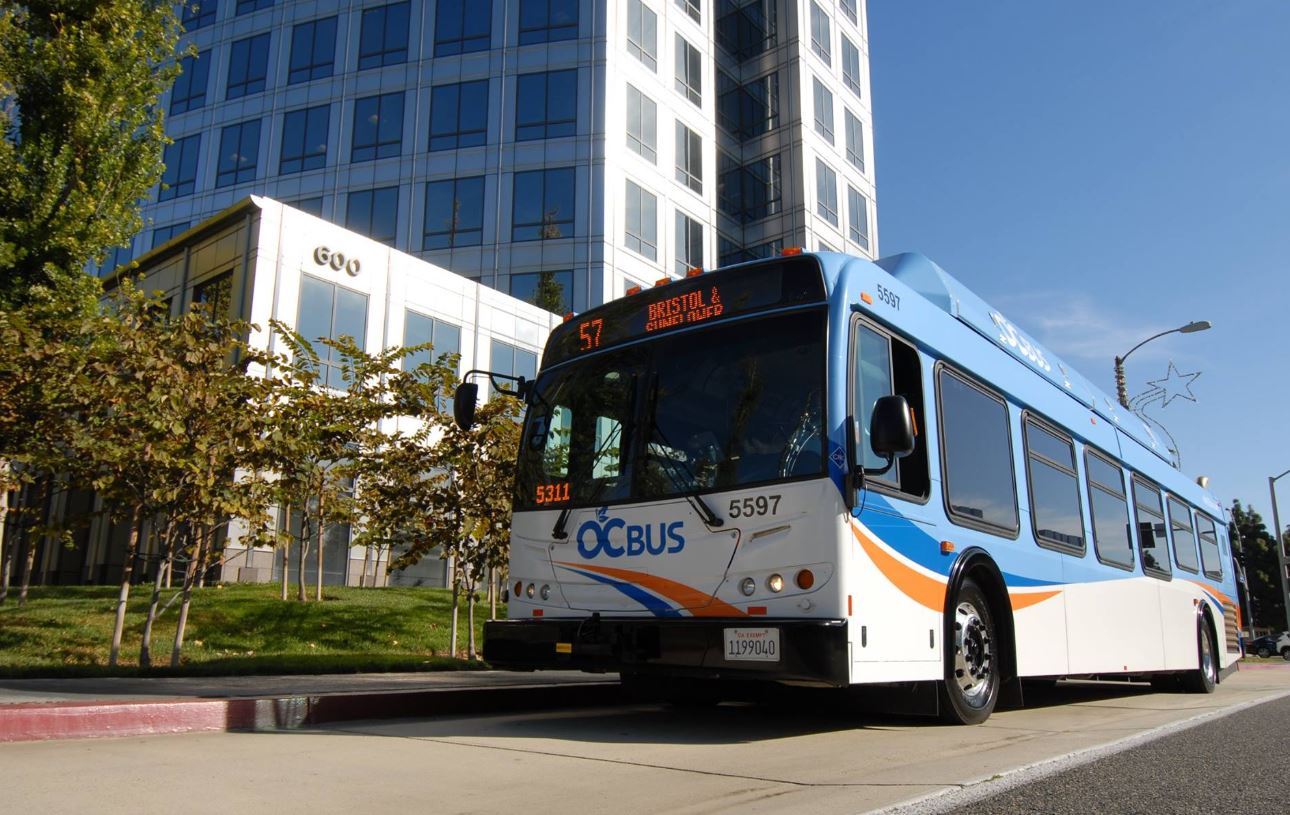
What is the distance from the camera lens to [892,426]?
19.1ft

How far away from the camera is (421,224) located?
36094 millimetres

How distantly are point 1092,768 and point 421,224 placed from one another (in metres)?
33.9

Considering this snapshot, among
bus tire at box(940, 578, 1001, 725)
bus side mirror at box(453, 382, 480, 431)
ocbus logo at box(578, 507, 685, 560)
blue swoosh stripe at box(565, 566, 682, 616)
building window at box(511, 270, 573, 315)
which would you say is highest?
building window at box(511, 270, 573, 315)

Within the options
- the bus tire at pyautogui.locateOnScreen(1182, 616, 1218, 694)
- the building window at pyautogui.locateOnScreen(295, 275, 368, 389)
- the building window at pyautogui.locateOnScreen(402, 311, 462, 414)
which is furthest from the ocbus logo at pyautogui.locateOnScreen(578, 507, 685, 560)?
the building window at pyautogui.locateOnScreen(402, 311, 462, 414)

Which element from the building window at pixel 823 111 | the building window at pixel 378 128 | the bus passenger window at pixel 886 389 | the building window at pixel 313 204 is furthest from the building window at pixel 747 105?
the bus passenger window at pixel 886 389

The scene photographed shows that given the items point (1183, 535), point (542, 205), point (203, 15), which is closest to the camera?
Answer: point (1183, 535)

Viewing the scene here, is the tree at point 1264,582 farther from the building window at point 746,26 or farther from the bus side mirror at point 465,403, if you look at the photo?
the bus side mirror at point 465,403

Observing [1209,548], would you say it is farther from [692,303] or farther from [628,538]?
[628,538]

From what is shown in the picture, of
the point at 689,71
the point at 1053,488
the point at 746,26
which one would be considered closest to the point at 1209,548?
the point at 1053,488

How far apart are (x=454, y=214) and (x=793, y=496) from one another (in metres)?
31.8

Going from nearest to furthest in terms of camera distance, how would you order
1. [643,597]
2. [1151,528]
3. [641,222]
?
[643,597], [1151,528], [641,222]

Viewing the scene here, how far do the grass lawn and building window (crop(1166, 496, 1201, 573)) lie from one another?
9.33 meters

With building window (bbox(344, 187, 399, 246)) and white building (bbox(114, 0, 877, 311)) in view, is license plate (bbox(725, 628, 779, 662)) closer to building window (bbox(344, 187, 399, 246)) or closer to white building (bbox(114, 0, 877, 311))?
white building (bbox(114, 0, 877, 311))

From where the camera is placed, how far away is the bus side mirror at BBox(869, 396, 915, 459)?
19.1 ft
